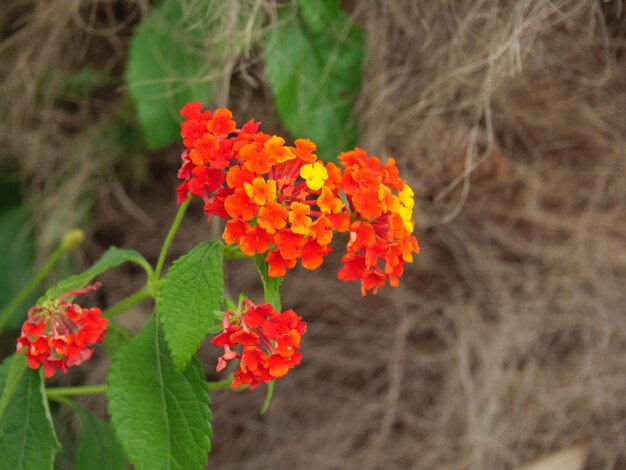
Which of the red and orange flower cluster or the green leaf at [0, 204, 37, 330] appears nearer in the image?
the red and orange flower cluster

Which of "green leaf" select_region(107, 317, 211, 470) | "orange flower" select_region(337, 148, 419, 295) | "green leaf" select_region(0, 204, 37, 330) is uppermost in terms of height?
"orange flower" select_region(337, 148, 419, 295)

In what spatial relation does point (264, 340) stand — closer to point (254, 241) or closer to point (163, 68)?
point (254, 241)

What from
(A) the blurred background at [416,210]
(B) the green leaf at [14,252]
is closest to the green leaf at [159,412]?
(A) the blurred background at [416,210]

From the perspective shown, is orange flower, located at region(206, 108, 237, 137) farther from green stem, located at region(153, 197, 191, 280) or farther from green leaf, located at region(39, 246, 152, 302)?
green leaf, located at region(39, 246, 152, 302)

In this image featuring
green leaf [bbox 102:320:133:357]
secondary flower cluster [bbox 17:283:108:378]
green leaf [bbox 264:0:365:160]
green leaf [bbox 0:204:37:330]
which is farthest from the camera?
green leaf [bbox 0:204:37:330]

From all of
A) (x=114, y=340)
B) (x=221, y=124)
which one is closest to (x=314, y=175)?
(x=221, y=124)

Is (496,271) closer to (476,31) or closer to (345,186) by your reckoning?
(476,31)

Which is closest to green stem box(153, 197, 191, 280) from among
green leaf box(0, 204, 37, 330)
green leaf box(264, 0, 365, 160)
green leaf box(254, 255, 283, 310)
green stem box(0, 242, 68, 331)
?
green leaf box(254, 255, 283, 310)
